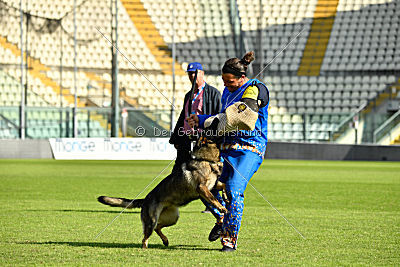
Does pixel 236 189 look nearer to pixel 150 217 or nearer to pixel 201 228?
pixel 150 217

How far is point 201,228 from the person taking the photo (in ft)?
28.6

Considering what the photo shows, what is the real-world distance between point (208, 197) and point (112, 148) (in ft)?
68.5

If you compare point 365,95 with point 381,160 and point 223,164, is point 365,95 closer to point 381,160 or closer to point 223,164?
point 381,160

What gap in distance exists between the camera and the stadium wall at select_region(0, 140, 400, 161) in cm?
2798

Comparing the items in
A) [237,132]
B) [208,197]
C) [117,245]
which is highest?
[237,132]

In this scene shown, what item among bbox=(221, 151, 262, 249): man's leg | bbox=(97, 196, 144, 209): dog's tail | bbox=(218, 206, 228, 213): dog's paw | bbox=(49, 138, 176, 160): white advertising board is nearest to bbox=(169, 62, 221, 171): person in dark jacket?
bbox=(97, 196, 144, 209): dog's tail

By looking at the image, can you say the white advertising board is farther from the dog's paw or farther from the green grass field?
the dog's paw

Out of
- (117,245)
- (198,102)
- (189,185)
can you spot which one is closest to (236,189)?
(189,185)

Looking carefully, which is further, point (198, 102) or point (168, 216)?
point (198, 102)

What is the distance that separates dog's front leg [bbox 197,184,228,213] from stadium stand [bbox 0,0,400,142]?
76.7 feet

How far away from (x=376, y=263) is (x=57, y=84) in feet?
89.4

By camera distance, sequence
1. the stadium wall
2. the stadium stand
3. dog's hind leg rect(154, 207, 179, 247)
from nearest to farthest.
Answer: dog's hind leg rect(154, 207, 179, 247), the stadium wall, the stadium stand

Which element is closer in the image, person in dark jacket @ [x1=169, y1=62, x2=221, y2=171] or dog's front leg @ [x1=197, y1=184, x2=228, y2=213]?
dog's front leg @ [x1=197, y1=184, x2=228, y2=213]

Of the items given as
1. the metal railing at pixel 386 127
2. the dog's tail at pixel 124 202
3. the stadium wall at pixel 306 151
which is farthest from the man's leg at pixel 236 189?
the metal railing at pixel 386 127
